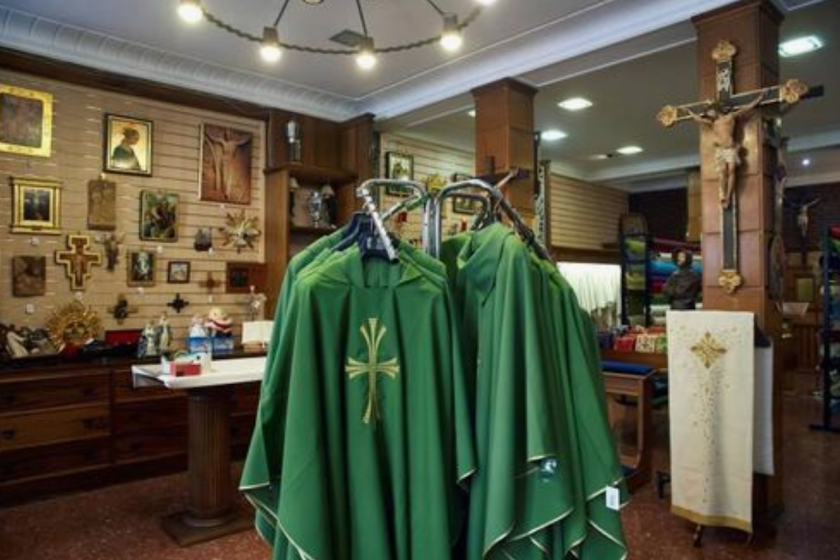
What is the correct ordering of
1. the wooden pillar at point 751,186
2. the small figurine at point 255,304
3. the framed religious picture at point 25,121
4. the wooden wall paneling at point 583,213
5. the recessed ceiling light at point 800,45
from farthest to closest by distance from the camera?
the wooden wall paneling at point 583,213 < the small figurine at point 255,304 < the recessed ceiling light at point 800,45 < the framed religious picture at point 25,121 < the wooden pillar at point 751,186

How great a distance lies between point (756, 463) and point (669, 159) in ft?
19.7

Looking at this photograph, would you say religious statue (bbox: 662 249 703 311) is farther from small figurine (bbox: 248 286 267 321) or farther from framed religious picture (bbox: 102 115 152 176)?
framed religious picture (bbox: 102 115 152 176)

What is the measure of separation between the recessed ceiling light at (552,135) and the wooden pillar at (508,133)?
6.73 feet

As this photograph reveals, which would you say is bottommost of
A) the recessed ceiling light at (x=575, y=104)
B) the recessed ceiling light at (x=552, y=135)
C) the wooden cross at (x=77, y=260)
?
the wooden cross at (x=77, y=260)

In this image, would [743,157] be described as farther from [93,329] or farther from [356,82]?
[93,329]

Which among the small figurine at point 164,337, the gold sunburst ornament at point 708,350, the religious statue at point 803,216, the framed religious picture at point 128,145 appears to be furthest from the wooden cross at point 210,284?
the religious statue at point 803,216

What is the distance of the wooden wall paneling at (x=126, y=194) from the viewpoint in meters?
4.41

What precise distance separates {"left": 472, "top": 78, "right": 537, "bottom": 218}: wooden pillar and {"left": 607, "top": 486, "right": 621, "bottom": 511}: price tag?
362 cm

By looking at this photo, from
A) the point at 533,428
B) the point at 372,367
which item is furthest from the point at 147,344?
the point at 533,428

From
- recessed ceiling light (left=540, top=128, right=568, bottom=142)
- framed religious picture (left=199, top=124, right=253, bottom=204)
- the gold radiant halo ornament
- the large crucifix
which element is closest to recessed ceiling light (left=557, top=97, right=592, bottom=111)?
recessed ceiling light (left=540, top=128, right=568, bottom=142)

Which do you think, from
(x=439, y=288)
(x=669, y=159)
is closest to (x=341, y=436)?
(x=439, y=288)

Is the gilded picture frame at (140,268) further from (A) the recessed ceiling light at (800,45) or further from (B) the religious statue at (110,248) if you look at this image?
(A) the recessed ceiling light at (800,45)

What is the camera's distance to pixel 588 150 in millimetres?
8000

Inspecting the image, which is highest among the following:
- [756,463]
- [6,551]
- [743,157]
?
[743,157]
